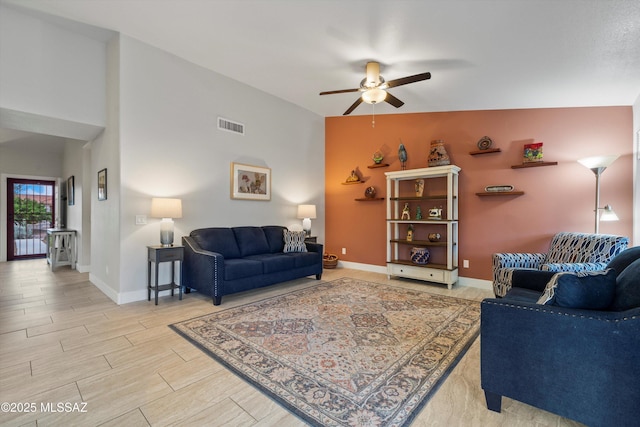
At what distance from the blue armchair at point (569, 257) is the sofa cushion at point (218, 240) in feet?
11.5

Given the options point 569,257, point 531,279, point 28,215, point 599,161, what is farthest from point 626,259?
point 28,215

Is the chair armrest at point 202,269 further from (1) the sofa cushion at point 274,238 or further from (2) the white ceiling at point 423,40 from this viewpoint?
(2) the white ceiling at point 423,40

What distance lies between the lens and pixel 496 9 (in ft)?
7.81

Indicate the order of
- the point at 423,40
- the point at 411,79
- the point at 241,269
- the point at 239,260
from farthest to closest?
the point at 239,260 < the point at 241,269 < the point at 411,79 < the point at 423,40

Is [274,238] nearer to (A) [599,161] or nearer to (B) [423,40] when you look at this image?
(B) [423,40]

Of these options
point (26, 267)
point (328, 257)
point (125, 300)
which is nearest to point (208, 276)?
point (125, 300)

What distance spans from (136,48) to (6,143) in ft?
18.9

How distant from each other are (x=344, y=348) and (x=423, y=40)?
10.2ft

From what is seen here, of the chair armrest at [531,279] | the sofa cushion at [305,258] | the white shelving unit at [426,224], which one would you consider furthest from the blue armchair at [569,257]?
the sofa cushion at [305,258]

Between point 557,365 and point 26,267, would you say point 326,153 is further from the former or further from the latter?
point 26,267

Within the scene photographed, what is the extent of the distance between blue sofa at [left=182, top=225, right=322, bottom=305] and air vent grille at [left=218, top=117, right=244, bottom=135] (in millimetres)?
1621

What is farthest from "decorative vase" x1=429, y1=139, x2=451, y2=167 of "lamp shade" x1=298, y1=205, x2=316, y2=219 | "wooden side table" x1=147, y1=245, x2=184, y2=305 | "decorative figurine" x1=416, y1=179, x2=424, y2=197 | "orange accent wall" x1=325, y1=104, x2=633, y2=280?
"wooden side table" x1=147, y1=245, x2=184, y2=305

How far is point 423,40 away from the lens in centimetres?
295

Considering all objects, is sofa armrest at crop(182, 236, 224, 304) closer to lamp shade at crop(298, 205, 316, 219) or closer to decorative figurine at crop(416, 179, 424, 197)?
lamp shade at crop(298, 205, 316, 219)
